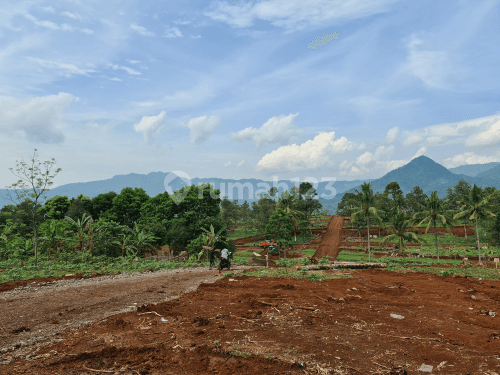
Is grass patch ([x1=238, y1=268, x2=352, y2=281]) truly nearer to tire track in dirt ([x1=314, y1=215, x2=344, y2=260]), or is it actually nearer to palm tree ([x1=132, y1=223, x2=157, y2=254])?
palm tree ([x1=132, y1=223, x2=157, y2=254])

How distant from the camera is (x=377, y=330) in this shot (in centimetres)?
675

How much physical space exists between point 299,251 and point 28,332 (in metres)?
41.9

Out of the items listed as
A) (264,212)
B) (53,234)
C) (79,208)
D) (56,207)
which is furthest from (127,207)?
(264,212)

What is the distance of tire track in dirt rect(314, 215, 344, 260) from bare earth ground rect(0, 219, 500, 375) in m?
31.4

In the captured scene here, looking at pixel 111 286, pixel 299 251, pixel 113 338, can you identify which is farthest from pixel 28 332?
pixel 299 251

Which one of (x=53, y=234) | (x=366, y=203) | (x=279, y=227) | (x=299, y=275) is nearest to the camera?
(x=299, y=275)

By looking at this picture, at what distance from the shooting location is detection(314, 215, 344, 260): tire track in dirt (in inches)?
1718

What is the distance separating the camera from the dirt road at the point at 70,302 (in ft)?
22.3

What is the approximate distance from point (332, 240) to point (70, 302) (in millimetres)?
50329

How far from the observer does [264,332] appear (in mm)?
6664

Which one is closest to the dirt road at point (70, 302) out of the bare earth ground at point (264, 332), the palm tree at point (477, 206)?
the bare earth ground at point (264, 332)

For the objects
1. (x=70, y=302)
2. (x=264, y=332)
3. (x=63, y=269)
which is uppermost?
(x=264, y=332)

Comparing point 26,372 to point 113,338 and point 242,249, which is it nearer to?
point 113,338

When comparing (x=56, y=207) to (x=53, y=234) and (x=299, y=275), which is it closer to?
(x=53, y=234)
